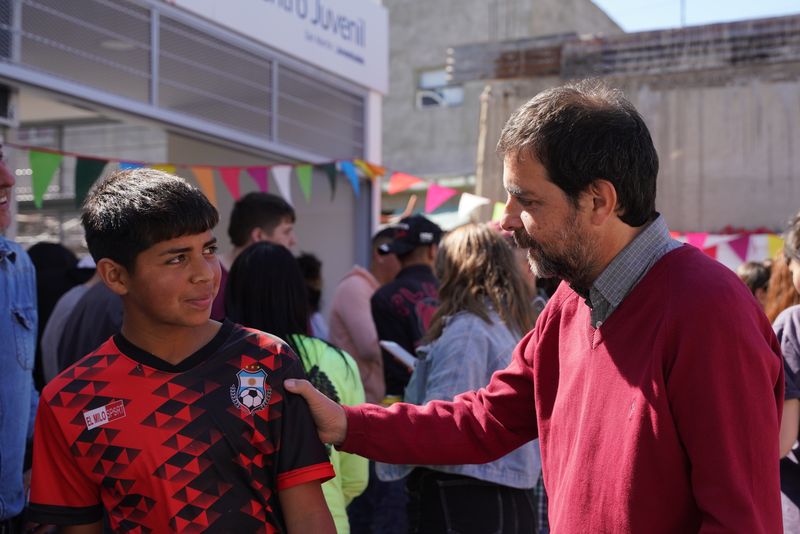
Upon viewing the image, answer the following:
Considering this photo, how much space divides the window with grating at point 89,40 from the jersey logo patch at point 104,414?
426 centimetres

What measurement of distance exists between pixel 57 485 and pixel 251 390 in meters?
0.50

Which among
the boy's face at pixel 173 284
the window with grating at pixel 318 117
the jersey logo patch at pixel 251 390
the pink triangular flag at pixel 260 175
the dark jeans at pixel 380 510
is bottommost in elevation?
the dark jeans at pixel 380 510

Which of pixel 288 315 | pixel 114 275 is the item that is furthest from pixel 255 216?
pixel 114 275

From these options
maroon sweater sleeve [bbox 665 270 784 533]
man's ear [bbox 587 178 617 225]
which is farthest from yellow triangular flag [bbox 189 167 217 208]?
maroon sweater sleeve [bbox 665 270 784 533]

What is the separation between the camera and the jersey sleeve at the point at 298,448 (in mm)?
2080

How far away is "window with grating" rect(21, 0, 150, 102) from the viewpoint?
593 cm

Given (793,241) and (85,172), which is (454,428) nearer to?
(793,241)

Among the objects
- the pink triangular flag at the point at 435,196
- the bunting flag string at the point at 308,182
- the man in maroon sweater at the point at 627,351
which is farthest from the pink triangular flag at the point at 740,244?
the man in maroon sweater at the point at 627,351

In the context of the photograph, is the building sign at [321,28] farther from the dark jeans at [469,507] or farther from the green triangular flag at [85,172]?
the dark jeans at [469,507]

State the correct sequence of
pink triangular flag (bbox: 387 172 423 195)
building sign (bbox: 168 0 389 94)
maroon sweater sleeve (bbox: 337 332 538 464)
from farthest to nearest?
pink triangular flag (bbox: 387 172 423 195) < building sign (bbox: 168 0 389 94) < maroon sweater sleeve (bbox: 337 332 538 464)

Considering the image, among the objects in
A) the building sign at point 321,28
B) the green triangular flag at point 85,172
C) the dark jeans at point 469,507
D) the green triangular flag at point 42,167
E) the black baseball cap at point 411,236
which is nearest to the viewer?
the dark jeans at point 469,507

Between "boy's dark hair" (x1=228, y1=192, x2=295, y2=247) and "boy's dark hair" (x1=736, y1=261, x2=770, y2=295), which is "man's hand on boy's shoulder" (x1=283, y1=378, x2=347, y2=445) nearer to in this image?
"boy's dark hair" (x1=228, y1=192, x2=295, y2=247)

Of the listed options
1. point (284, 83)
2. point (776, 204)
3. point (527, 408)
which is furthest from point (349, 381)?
point (776, 204)

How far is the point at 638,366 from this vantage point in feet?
6.01
